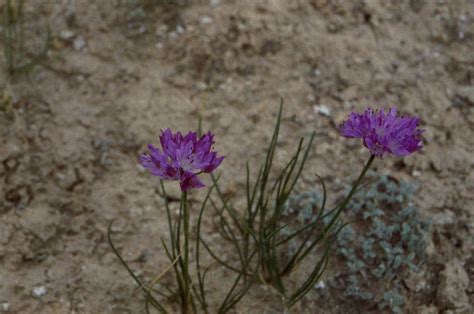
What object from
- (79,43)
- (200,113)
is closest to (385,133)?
(200,113)

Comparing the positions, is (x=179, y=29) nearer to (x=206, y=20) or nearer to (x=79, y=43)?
(x=206, y=20)

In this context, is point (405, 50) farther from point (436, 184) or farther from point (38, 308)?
point (38, 308)

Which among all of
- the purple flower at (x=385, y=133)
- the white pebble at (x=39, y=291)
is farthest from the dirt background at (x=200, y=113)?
the purple flower at (x=385, y=133)

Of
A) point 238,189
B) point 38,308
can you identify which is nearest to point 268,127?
point 238,189

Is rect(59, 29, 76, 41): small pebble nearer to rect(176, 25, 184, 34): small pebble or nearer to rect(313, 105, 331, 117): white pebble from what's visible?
rect(176, 25, 184, 34): small pebble

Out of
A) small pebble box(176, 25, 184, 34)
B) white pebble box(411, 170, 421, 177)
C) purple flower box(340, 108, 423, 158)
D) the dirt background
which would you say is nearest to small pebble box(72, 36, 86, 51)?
the dirt background
